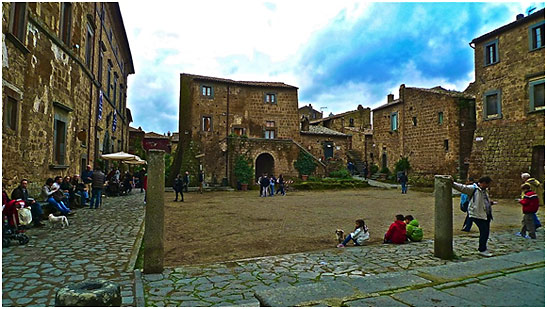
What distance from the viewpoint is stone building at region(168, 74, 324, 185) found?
2686cm

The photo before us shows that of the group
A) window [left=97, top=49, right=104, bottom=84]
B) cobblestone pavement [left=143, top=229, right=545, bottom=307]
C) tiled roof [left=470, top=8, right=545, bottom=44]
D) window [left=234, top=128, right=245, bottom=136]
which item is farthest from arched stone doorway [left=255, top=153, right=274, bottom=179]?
cobblestone pavement [left=143, top=229, right=545, bottom=307]

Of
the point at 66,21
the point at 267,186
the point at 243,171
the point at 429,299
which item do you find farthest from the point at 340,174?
the point at 429,299

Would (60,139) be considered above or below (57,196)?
above

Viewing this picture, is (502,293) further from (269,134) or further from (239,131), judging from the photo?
(269,134)

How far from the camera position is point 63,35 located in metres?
12.1

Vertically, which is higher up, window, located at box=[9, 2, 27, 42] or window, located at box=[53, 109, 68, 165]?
window, located at box=[9, 2, 27, 42]

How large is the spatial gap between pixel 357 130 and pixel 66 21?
112ft

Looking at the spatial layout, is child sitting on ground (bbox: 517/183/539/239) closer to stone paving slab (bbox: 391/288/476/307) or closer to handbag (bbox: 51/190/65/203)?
stone paving slab (bbox: 391/288/476/307)

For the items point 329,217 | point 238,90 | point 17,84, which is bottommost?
point 329,217

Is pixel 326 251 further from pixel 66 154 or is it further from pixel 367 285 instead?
pixel 66 154

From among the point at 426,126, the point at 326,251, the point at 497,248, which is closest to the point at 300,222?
the point at 326,251

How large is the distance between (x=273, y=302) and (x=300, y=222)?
687 cm

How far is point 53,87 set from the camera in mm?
11008

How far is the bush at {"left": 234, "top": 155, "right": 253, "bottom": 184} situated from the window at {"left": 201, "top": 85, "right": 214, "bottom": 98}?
743 cm
